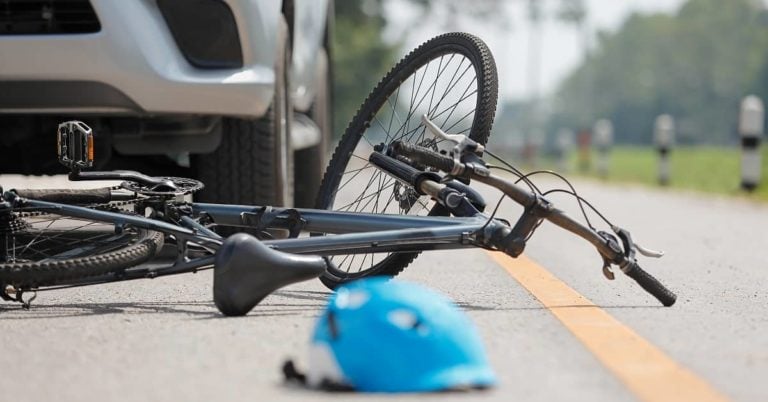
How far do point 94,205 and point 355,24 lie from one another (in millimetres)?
32159

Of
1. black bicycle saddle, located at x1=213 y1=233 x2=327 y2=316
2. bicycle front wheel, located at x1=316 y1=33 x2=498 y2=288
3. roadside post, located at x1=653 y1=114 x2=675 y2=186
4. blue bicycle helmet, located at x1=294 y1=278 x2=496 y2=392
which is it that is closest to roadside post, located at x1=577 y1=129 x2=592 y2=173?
roadside post, located at x1=653 y1=114 x2=675 y2=186

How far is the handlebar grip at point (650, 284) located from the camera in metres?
4.78

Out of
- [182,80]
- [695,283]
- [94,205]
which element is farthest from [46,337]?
[695,283]

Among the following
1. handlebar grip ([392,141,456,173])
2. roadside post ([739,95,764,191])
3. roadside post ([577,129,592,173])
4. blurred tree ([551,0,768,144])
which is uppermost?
handlebar grip ([392,141,456,173])

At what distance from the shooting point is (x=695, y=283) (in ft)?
18.7

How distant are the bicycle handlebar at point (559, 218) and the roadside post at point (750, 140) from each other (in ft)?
34.9

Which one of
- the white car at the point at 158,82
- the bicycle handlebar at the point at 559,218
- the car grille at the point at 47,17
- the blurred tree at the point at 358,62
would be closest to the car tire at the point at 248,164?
the white car at the point at 158,82

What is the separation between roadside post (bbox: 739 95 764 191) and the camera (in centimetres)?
1516

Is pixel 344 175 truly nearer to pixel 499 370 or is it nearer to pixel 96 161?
pixel 96 161

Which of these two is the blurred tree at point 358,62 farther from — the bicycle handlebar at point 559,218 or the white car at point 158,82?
the bicycle handlebar at point 559,218

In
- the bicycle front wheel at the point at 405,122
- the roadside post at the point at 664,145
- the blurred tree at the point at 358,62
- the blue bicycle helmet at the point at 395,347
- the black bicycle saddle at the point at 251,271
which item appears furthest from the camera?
the blurred tree at the point at 358,62

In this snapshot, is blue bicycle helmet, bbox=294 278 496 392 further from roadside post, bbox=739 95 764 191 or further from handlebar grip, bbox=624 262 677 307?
roadside post, bbox=739 95 764 191

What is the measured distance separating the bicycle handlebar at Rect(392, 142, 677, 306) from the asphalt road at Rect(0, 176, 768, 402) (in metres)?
0.08

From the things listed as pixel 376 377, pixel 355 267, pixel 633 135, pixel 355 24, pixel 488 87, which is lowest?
pixel 633 135
